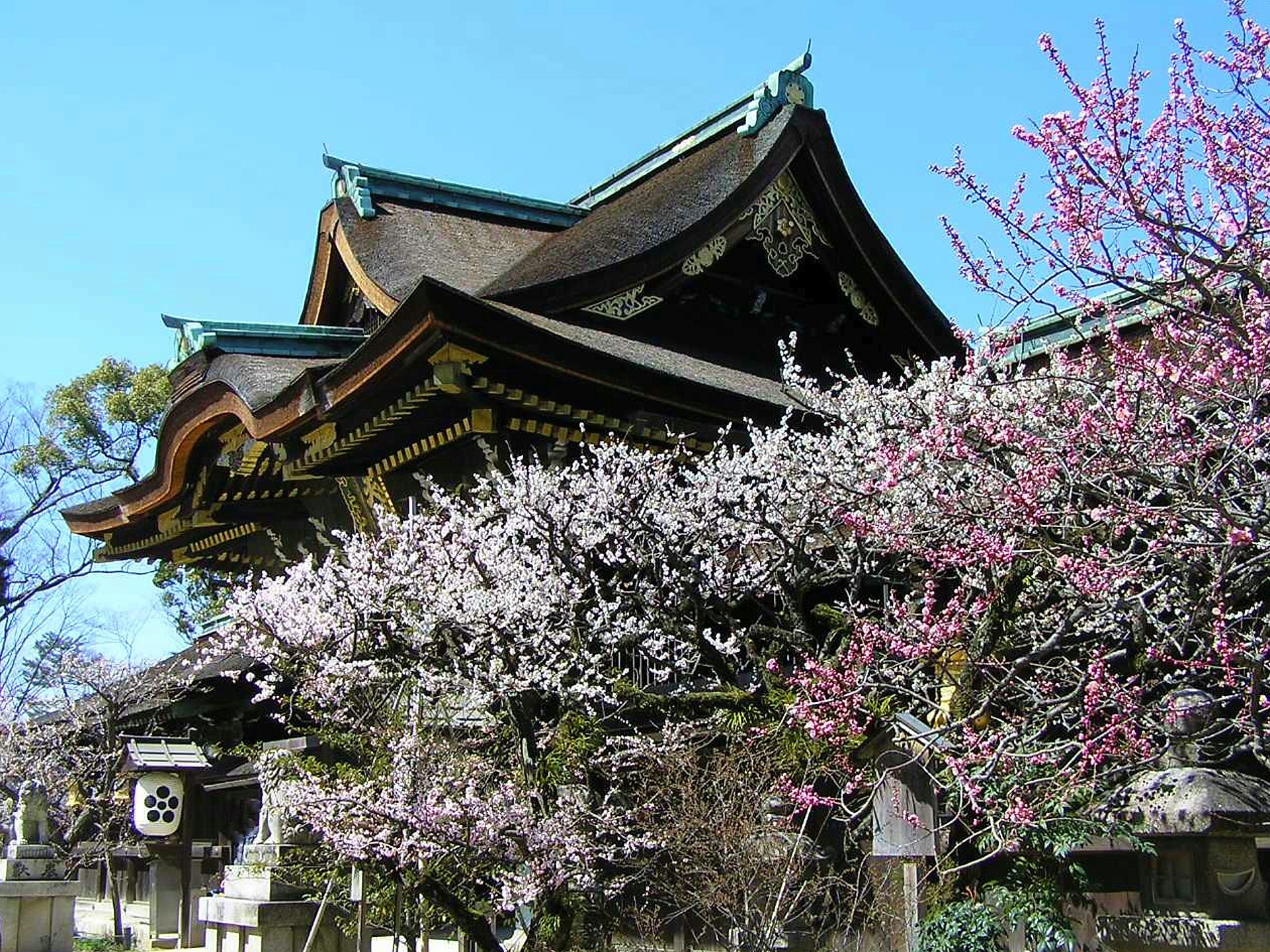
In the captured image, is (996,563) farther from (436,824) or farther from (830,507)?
(436,824)

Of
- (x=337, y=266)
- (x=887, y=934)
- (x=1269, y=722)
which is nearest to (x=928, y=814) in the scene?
(x=887, y=934)

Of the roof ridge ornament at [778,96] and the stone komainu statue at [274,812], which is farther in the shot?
the roof ridge ornament at [778,96]

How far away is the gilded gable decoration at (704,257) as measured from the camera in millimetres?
13859

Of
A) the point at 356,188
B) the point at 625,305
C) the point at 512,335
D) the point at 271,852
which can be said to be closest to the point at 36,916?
the point at 271,852

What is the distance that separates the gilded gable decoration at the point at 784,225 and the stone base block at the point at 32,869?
35.3 feet

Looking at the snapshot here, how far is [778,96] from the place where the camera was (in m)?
15.2

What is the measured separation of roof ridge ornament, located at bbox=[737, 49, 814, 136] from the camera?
15062mm

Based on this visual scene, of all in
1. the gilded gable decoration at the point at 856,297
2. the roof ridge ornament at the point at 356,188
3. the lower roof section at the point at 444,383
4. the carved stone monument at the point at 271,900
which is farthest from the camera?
the roof ridge ornament at the point at 356,188

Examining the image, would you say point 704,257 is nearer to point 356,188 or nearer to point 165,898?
point 356,188

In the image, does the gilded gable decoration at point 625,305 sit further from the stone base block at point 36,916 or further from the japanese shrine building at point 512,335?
the stone base block at point 36,916

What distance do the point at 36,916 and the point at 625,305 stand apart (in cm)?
884

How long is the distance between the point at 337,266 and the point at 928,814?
1247 centimetres

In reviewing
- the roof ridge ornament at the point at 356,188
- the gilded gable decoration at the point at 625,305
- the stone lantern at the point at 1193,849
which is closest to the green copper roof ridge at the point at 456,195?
the roof ridge ornament at the point at 356,188

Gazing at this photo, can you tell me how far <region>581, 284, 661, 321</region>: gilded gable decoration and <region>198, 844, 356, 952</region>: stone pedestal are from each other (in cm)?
594
